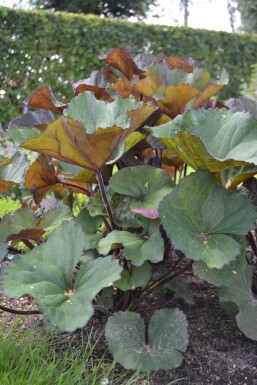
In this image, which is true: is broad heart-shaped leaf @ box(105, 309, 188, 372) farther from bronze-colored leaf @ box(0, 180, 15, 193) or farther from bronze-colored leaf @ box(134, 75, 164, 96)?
bronze-colored leaf @ box(134, 75, 164, 96)

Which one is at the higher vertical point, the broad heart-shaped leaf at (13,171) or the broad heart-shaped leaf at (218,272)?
the broad heart-shaped leaf at (13,171)

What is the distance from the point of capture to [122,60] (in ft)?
5.39

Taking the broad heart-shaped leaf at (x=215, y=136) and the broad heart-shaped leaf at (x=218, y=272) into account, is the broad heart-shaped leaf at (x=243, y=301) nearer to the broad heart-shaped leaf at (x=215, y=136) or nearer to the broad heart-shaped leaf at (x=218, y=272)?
the broad heart-shaped leaf at (x=218, y=272)

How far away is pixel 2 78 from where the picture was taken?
5984 mm

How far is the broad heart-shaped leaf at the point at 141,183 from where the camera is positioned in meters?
1.29

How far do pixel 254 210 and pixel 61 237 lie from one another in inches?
18.0

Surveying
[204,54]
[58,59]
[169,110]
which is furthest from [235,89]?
[169,110]

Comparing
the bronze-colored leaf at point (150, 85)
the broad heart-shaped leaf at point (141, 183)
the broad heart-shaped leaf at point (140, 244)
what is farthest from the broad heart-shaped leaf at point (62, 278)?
the bronze-colored leaf at point (150, 85)

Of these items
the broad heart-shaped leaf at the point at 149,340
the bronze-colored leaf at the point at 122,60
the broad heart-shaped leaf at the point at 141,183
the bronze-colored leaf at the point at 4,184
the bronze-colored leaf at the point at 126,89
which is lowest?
the broad heart-shaped leaf at the point at 149,340

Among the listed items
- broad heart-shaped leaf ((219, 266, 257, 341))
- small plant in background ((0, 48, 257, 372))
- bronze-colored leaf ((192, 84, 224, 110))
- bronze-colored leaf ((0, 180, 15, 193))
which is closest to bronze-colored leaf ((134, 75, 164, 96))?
small plant in background ((0, 48, 257, 372))

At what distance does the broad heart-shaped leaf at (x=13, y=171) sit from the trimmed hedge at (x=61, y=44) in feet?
15.4

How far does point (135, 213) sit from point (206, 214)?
0.62 ft

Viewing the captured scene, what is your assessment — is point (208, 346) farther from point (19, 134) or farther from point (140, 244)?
point (19, 134)

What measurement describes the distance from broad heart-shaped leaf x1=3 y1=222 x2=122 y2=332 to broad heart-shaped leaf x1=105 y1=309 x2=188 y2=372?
0.24 meters
